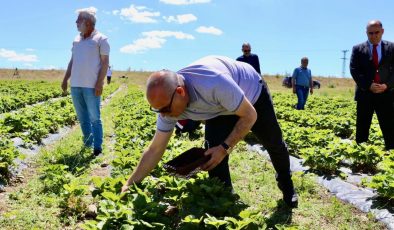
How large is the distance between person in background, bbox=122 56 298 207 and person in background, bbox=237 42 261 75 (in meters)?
4.10

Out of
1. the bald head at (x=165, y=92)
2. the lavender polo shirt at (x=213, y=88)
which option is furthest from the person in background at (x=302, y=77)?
the bald head at (x=165, y=92)

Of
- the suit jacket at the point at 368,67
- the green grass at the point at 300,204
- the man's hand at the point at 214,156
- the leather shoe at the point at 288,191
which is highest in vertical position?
the suit jacket at the point at 368,67

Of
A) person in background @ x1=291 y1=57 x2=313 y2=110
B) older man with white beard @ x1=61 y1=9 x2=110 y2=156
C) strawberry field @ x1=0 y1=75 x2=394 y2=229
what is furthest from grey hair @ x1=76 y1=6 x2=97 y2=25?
person in background @ x1=291 y1=57 x2=313 y2=110

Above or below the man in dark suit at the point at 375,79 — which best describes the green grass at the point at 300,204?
below

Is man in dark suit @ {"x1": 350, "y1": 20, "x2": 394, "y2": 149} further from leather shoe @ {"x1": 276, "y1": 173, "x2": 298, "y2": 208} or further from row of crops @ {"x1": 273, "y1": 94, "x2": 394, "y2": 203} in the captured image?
leather shoe @ {"x1": 276, "y1": 173, "x2": 298, "y2": 208}

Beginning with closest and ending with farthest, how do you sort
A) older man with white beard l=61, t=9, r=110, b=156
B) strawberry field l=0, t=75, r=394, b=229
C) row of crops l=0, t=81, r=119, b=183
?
strawberry field l=0, t=75, r=394, b=229
row of crops l=0, t=81, r=119, b=183
older man with white beard l=61, t=9, r=110, b=156

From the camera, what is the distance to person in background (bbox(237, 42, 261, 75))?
7641 mm

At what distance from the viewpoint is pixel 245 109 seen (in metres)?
2.94

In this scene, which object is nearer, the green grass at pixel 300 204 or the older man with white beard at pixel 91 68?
the green grass at pixel 300 204

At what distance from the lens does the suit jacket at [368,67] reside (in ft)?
19.3

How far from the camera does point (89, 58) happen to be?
5.66m

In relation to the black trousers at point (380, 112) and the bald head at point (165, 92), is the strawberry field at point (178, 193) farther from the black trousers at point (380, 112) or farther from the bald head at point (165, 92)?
the bald head at point (165, 92)

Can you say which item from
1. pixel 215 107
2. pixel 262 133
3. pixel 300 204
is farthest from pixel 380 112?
pixel 215 107

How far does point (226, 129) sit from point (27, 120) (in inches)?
200
